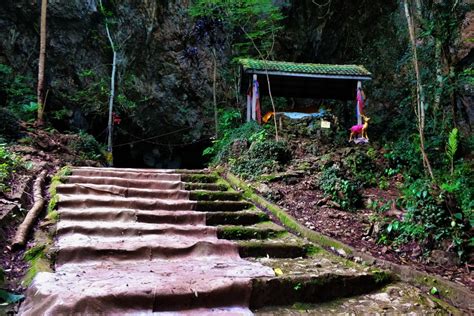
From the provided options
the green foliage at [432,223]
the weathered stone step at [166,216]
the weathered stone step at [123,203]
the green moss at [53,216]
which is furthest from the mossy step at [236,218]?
the green moss at [53,216]

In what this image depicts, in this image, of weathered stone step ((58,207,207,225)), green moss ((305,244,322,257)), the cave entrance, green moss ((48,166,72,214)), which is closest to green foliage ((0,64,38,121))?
the cave entrance

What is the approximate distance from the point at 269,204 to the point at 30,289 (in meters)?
3.53

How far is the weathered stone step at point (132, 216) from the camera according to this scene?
4234 mm

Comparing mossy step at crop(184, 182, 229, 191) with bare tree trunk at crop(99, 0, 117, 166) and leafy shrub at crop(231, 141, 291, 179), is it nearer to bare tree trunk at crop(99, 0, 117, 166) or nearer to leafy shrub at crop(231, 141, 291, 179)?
leafy shrub at crop(231, 141, 291, 179)

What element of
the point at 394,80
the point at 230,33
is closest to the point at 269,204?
the point at 230,33

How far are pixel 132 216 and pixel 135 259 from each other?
3.18ft

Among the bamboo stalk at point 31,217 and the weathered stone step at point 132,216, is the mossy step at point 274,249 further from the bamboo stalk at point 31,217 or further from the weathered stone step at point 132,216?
the bamboo stalk at point 31,217

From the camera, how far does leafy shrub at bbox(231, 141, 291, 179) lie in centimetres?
696

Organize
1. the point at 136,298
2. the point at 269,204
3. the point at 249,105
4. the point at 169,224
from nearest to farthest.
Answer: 1. the point at 136,298
2. the point at 169,224
3. the point at 269,204
4. the point at 249,105

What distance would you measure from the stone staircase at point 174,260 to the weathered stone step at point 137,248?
0.03ft

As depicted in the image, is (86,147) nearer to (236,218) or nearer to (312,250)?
(236,218)

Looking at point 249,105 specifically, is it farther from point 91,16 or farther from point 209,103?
point 91,16

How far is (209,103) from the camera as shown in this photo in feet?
52.5

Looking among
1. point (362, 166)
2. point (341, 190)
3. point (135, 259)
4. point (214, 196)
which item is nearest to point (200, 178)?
point (214, 196)
